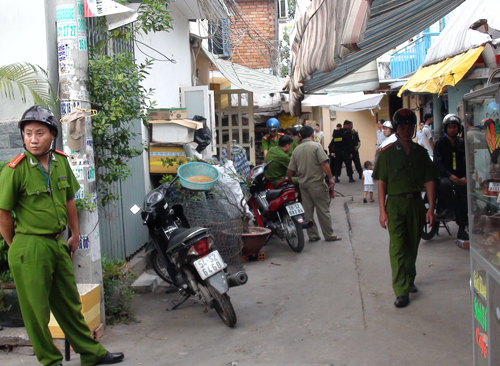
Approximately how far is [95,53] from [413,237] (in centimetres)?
359

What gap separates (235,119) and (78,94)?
9.19m

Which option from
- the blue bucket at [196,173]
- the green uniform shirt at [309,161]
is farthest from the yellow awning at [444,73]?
the blue bucket at [196,173]

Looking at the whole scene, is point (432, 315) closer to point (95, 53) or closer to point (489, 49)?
point (95, 53)

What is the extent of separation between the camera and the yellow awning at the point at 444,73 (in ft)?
23.9

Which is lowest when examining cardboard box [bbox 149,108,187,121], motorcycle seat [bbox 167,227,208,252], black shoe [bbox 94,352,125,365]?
black shoe [bbox 94,352,125,365]

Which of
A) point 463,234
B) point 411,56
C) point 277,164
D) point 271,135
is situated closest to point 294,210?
point 277,164

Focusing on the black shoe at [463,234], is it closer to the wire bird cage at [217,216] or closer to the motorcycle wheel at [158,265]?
the wire bird cage at [217,216]

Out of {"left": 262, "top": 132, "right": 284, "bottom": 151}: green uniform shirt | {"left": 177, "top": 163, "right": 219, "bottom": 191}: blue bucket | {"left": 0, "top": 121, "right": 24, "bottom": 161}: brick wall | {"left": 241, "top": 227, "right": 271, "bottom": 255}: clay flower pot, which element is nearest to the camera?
{"left": 0, "top": 121, "right": 24, "bottom": 161}: brick wall

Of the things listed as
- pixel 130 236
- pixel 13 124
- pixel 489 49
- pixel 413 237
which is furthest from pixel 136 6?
pixel 489 49

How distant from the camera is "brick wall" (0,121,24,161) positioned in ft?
16.8

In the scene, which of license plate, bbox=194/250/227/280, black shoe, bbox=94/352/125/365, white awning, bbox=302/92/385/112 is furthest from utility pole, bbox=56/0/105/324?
white awning, bbox=302/92/385/112

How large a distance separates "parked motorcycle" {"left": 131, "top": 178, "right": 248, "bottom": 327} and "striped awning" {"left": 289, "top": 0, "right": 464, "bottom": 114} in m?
1.79

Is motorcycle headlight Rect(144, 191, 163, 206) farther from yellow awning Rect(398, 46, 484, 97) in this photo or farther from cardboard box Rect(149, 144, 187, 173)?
yellow awning Rect(398, 46, 484, 97)

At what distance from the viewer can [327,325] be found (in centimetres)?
506
